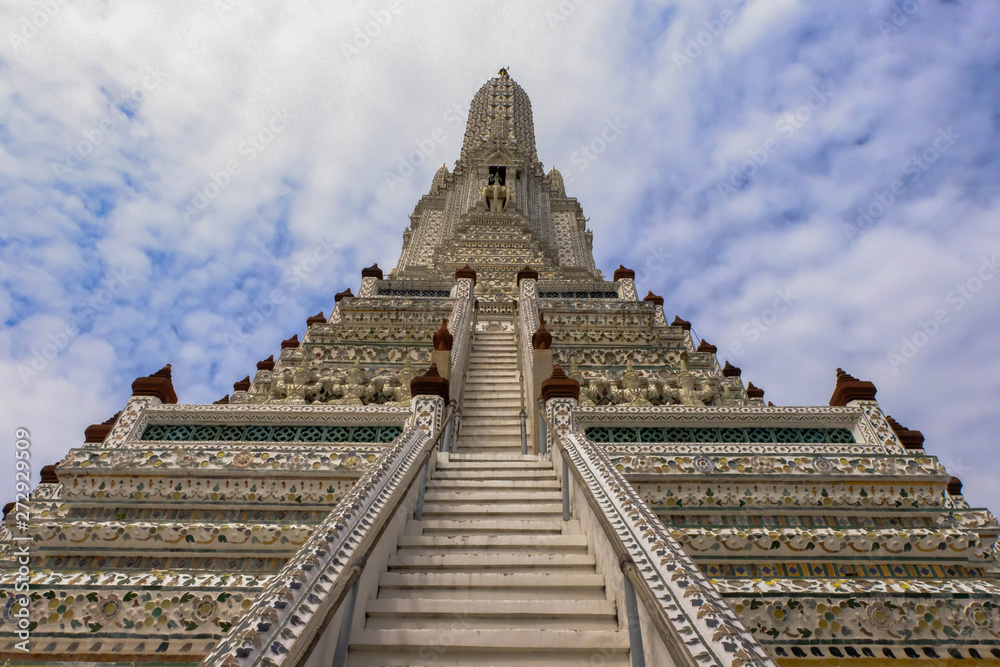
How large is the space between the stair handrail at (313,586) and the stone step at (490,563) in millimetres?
497

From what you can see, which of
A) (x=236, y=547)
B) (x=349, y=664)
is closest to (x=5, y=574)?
(x=236, y=547)

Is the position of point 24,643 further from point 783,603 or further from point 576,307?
point 576,307

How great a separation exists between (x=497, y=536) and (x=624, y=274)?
1089 centimetres

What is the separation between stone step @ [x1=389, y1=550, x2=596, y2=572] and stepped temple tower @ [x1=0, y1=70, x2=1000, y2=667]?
0.02 m

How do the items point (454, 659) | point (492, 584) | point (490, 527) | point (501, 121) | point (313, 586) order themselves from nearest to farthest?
point (313, 586), point (454, 659), point (492, 584), point (490, 527), point (501, 121)

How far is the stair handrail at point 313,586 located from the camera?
226 centimetres

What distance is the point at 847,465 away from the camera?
17.6 feet

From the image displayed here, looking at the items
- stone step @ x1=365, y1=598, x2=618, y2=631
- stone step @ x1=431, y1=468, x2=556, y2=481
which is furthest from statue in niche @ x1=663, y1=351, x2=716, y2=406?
stone step @ x1=365, y1=598, x2=618, y2=631

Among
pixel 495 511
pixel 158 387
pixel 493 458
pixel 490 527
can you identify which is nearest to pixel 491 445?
pixel 493 458

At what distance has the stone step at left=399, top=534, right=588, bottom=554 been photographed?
14.6 ft

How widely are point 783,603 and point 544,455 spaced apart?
2848mm

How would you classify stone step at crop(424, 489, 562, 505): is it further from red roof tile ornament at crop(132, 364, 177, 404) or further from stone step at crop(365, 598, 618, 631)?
red roof tile ornament at crop(132, 364, 177, 404)

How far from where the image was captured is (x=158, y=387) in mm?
6988

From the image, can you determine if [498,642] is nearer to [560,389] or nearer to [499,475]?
[499,475]
